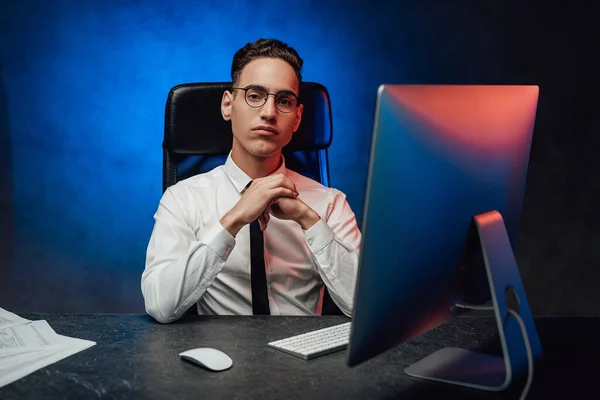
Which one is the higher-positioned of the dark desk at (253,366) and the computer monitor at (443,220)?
the computer monitor at (443,220)

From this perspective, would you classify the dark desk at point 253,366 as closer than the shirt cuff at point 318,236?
Yes

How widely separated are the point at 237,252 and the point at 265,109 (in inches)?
16.0

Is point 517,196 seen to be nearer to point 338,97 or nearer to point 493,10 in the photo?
point 338,97

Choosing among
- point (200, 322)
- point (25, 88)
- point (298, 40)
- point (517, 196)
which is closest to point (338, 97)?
point (298, 40)

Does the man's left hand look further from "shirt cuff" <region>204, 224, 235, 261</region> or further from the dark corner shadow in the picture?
the dark corner shadow

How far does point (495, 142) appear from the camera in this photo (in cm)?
97

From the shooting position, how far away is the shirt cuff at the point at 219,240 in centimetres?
154

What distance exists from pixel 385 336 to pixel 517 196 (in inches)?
14.9

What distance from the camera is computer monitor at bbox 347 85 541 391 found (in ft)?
2.57

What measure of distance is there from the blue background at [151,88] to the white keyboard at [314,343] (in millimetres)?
1708

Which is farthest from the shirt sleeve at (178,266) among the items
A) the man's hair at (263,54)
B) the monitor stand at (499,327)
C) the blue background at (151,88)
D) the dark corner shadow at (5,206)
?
the dark corner shadow at (5,206)

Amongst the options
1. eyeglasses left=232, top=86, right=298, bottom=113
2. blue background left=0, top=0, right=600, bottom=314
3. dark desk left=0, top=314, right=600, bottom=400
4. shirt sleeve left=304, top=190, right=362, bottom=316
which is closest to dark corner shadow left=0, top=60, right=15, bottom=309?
blue background left=0, top=0, right=600, bottom=314

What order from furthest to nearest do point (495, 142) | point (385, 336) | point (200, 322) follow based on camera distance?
1. point (200, 322)
2. point (495, 142)
3. point (385, 336)

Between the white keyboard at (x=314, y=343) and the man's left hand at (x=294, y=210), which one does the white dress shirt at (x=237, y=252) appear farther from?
the white keyboard at (x=314, y=343)
